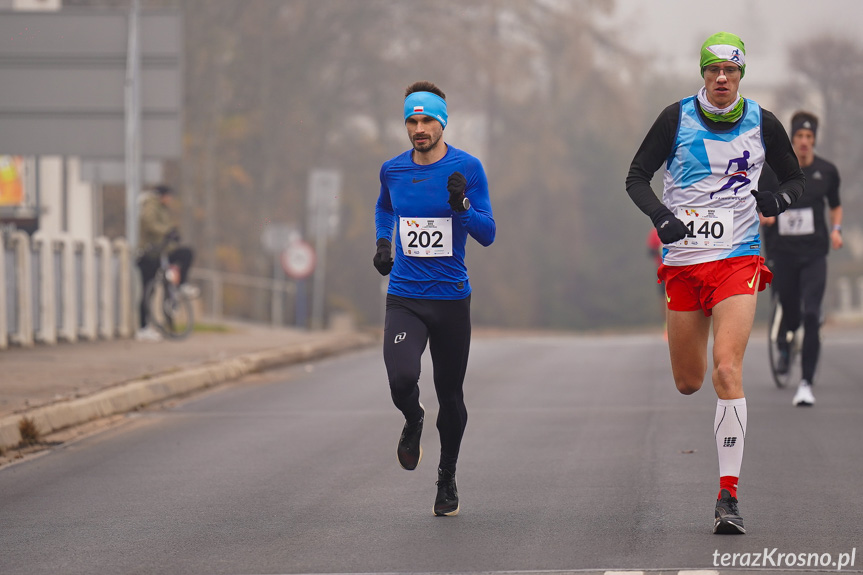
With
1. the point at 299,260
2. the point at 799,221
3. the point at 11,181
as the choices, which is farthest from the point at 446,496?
the point at 299,260

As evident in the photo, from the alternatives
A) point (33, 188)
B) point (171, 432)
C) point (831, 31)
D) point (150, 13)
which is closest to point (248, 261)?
point (33, 188)

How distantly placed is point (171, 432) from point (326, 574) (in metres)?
5.15

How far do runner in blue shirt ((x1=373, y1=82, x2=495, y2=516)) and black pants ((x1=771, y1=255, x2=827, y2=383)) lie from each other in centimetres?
522

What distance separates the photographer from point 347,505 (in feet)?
23.7

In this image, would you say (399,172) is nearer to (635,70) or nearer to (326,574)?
(326,574)

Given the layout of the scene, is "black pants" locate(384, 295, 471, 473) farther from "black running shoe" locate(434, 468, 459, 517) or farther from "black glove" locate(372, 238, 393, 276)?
"black glove" locate(372, 238, 393, 276)

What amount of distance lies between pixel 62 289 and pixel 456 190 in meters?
12.8

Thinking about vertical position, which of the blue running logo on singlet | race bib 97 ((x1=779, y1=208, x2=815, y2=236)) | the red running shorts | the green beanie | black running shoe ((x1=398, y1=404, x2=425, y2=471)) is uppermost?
the green beanie

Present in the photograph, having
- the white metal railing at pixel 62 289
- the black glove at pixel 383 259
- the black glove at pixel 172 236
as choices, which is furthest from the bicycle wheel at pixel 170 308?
the black glove at pixel 383 259

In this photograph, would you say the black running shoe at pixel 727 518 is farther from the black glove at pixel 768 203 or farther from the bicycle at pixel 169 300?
the bicycle at pixel 169 300

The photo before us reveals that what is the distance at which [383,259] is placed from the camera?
22.5 feet

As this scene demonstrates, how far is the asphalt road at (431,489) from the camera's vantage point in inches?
234

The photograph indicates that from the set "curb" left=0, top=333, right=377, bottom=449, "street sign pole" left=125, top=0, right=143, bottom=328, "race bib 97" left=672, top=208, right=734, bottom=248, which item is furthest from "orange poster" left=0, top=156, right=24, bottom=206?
"race bib 97" left=672, top=208, right=734, bottom=248

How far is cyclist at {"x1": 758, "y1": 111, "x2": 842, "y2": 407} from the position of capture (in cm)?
1130
